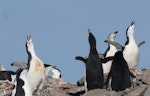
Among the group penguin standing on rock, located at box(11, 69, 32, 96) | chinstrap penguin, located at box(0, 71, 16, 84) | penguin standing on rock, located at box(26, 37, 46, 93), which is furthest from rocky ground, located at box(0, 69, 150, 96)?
chinstrap penguin, located at box(0, 71, 16, 84)

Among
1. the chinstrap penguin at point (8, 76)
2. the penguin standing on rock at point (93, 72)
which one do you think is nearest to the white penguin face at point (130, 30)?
the chinstrap penguin at point (8, 76)

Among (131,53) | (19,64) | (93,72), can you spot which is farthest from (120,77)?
(19,64)

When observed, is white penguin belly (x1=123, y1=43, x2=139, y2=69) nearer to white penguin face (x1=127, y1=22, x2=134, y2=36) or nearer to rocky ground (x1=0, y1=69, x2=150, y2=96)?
white penguin face (x1=127, y1=22, x2=134, y2=36)

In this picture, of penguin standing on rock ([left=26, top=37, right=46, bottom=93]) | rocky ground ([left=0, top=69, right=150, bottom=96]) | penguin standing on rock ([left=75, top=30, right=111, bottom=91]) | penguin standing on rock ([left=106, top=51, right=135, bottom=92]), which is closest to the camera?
penguin standing on rock ([left=106, top=51, right=135, bottom=92])

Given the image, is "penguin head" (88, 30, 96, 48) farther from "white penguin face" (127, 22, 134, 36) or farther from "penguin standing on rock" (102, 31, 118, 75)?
"white penguin face" (127, 22, 134, 36)

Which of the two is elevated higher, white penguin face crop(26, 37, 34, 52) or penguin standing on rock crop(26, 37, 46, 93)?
white penguin face crop(26, 37, 34, 52)

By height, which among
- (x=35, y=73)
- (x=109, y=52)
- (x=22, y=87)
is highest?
(x=109, y=52)

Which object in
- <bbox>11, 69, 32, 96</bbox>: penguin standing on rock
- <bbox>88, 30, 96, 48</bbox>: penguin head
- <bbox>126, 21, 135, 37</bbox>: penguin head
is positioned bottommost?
<bbox>11, 69, 32, 96</bbox>: penguin standing on rock

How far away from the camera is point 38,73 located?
20.6m

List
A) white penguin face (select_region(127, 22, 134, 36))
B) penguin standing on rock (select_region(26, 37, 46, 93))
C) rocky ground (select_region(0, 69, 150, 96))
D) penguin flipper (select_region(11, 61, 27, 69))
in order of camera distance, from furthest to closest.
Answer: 1. white penguin face (select_region(127, 22, 134, 36))
2. penguin flipper (select_region(11, 61, 27, 69))
3. penguin standing on rock (select_region(26, 37, 46, 93))
4. rocky ground (select_region(0, 69, 150, 96))

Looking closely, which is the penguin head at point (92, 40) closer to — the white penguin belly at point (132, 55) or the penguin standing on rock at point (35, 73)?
the penguin standing on rock at point (35, 73)

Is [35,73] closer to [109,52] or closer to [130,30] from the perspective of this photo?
[109,52]

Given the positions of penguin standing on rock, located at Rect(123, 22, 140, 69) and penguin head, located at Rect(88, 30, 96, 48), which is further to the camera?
penguin standing on rock, located at Rect(123, 22, 140, 69)

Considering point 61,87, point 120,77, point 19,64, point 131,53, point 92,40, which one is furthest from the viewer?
point 131,53
